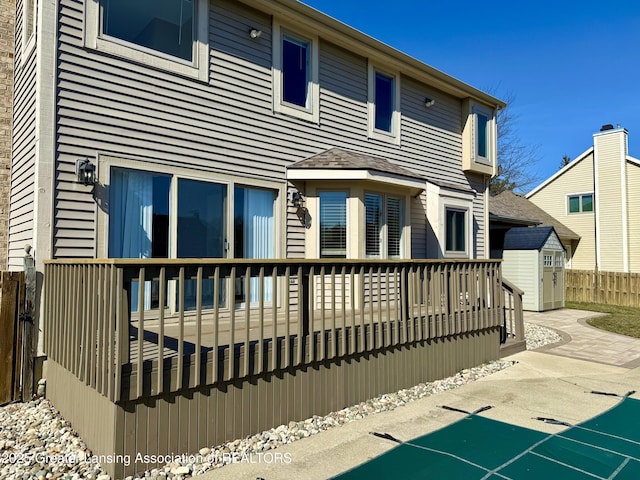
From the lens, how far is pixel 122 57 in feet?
17.7

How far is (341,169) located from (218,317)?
12.5 feet

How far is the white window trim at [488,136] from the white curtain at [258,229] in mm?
6239

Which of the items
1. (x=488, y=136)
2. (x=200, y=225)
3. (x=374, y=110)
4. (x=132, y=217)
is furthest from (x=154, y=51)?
(x=488, y=136)

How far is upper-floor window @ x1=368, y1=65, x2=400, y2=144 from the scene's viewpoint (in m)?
8.55

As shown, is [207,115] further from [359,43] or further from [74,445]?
[74,445]

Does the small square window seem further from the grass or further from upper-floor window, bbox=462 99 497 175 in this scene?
upper-floor window, bbox=462 99 497 175

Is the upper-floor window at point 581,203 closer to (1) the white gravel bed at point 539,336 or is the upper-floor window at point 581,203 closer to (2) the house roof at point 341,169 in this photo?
(1) the white gravel bed at point 539,336

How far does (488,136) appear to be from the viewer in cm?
1130

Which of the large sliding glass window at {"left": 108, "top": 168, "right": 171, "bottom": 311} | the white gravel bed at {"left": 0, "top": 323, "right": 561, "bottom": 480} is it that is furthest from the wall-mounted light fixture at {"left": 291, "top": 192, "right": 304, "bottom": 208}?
the white gravel bed at {"left": 0, "top": 323, "right": 561, "bottom": 480}

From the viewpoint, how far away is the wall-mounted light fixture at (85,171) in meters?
4.93

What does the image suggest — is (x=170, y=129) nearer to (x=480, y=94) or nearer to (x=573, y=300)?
(x=480, y=94)

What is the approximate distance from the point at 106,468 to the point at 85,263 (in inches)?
61.6

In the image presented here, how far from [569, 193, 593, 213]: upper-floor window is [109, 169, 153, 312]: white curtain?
20368 mm

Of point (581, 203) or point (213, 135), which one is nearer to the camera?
point (213, 135)
